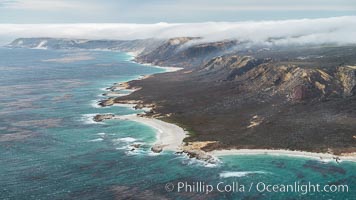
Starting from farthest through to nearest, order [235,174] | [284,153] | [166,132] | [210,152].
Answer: [166,132] < [210,152] < [284,153] < [235,174]

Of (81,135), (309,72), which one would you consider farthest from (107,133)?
(309,72)

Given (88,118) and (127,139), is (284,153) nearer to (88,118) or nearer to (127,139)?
(127,139)

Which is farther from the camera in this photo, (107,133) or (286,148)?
(107,133)

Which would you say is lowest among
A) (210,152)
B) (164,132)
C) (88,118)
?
(88,118)

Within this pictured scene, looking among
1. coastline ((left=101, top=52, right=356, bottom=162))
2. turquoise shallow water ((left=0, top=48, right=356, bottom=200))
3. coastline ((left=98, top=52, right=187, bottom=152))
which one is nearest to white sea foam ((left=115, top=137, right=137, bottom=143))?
turquoise shallow water ((left=0, top=48, right=356, bottom=200))

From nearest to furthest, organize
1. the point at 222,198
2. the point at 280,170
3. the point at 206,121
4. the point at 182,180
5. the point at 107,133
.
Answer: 1. the point at 222,198
2. the point at 182,180
3. the point at 280,170
4. the point at 107,133
5. the point at 206,121

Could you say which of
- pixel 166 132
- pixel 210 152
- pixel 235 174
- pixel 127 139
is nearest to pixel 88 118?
pixel 127 139

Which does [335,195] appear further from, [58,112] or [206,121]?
[58,112]

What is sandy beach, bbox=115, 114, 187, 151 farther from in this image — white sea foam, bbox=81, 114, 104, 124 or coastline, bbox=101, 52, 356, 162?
white sea foam, bbox=81, 114, 104, 124
